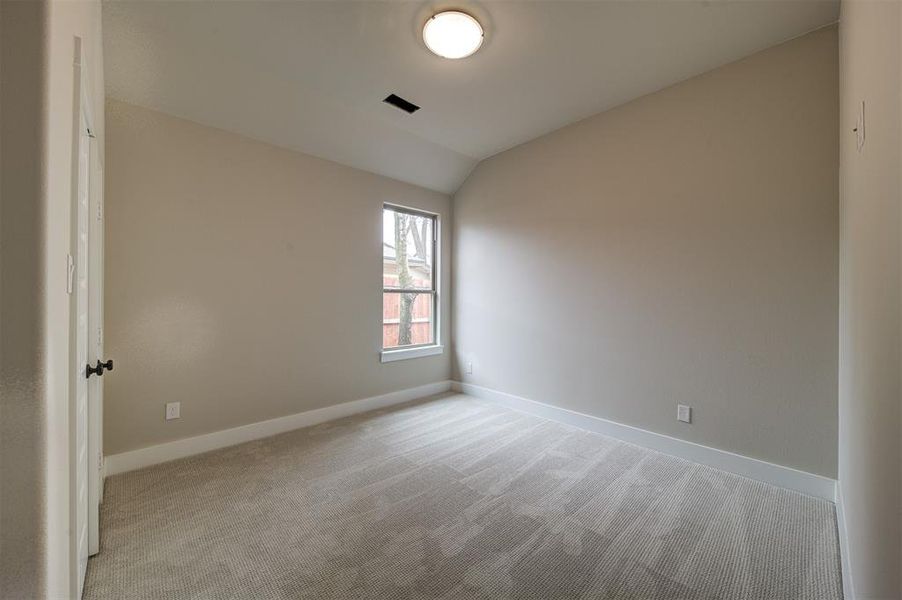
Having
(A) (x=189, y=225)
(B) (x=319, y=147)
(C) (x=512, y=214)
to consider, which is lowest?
Answer: (A) (x=189, y=225)

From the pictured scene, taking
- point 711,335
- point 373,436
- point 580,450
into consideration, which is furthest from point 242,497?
point 711,335

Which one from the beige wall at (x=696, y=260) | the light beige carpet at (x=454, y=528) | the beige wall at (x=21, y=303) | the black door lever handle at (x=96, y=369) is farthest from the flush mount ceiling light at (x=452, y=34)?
the light beige carpet at (x=454, y=528)

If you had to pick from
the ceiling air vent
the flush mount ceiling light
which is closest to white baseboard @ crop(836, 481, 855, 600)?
the flush mount ceiling light

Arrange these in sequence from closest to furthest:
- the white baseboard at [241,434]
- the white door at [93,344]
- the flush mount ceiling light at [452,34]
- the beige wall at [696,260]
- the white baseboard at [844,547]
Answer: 1. the white baseboard at [844,547]
2. the white door at [93,344]
3. the flush mount ceiling light at [452,34]
4. the beige wall at [696,260]
5. the white baseboard at [241,434]

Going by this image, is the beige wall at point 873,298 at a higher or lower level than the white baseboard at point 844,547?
higher

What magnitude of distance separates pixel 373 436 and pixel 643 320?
7.86 feet

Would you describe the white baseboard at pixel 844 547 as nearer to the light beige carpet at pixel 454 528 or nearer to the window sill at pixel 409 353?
the light beige carpet at pixel 454 528

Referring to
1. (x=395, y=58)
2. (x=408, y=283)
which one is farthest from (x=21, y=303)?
(x=408, y=283)

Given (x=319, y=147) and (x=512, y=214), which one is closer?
(x=319, y=147)

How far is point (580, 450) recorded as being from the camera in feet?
9.09

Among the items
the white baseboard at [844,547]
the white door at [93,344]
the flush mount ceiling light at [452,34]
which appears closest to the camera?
the white baseboard at [844,547]

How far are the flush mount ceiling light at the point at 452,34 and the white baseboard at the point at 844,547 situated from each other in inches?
120

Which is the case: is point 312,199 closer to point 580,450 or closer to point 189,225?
point 189,225

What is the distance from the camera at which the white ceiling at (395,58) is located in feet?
6.58
